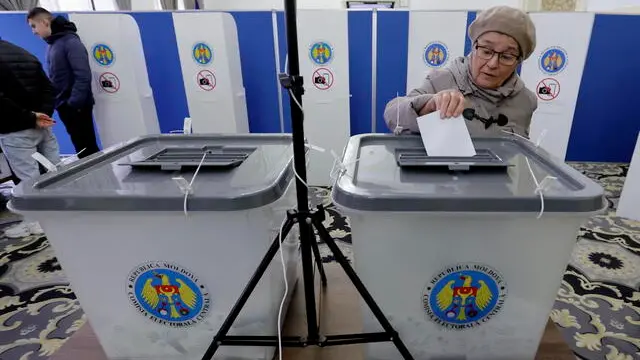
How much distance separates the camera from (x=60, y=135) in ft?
11.5

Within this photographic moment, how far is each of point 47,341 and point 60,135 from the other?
2888 millimetres

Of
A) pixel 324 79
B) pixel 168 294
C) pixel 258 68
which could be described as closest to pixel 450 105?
pixel 168 294

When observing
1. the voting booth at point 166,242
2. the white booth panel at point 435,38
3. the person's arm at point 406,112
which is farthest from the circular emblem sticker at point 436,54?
the voting booth at point 166,242

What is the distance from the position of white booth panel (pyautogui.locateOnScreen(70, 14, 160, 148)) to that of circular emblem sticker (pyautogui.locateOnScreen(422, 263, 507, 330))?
110 inches

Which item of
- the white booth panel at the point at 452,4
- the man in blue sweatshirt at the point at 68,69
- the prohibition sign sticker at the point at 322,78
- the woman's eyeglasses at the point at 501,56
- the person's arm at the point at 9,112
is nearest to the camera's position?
the woman's eyeglasses at the point at 501,56

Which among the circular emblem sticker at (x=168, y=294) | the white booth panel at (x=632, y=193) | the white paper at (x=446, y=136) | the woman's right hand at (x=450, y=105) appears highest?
the woman's right hand at (x=450, y=105)

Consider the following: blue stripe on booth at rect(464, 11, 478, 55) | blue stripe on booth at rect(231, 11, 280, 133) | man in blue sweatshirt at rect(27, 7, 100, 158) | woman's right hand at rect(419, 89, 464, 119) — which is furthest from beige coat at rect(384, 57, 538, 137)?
man in blue sweatshirt at rect(27, 7, 100, 158)

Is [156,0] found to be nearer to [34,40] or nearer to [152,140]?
[34,40]

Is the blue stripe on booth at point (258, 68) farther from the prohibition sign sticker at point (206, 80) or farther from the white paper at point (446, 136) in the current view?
the white paper at point (446, 136)

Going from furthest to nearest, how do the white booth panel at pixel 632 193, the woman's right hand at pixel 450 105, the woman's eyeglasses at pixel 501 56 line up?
the white booth panel at pixel 632 193 < the woman's eyeglasses at pixel 501 56 < the woman's right hand at pixel 450 105

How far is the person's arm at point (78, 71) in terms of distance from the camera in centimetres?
251

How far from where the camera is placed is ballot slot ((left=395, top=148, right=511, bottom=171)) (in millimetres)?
667

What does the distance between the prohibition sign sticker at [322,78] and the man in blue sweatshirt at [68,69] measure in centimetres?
167

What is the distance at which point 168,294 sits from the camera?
2.22ft
